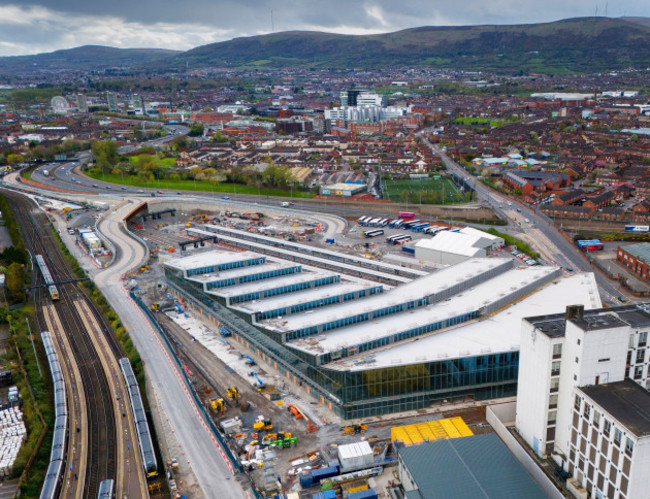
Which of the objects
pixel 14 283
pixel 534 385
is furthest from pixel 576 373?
pixel 14 283

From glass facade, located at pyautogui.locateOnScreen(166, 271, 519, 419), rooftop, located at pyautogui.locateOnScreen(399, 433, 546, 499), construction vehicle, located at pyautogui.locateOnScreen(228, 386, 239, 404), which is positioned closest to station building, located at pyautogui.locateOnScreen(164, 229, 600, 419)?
glass facade, located at pyautogui.locateOnScreen(166, 271, 519, 419)

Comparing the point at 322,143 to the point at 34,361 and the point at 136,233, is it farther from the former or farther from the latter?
the point at 34,361

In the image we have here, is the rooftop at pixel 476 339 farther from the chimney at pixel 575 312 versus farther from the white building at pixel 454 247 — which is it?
the white building at pixel 454 247

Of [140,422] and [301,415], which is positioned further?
[301,415]

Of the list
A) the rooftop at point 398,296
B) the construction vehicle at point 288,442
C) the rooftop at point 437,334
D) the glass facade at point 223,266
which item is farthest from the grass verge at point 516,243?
the construction vehicle at point 288,442

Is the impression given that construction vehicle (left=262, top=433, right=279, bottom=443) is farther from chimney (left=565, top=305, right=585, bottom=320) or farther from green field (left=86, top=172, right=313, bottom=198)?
green field (left=86, top=172, right=313, bottom=198)

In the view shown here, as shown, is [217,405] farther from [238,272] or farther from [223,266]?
[223,266]
